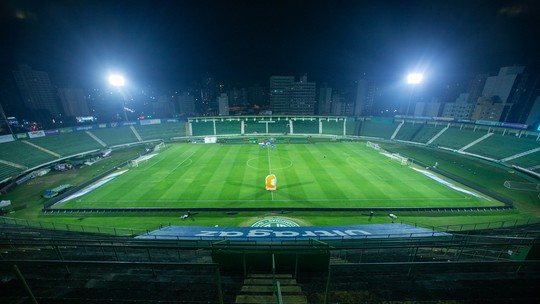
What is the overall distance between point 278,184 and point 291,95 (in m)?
94.8

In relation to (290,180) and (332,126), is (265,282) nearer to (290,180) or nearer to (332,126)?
(290,180)

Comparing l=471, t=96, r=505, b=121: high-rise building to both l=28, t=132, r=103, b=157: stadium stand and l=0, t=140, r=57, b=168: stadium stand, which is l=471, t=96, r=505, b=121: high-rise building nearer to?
l=28, t=132, r=103, b=157: stadium stand

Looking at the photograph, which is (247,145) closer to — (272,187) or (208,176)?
(208,176)

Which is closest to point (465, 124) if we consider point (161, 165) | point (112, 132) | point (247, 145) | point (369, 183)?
point (369, 183)

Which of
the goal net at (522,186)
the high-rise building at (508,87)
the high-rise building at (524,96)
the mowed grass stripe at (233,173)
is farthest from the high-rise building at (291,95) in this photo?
Result: the goal net at (522,186)

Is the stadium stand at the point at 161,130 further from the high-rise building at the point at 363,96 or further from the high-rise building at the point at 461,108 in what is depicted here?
the high-rise building at the point at 461,108

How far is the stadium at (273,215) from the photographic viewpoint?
5.82 m

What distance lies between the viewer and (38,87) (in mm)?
108688

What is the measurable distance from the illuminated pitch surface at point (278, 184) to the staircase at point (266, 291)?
63.5ft

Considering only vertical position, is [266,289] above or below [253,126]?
above

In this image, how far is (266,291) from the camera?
235 inches

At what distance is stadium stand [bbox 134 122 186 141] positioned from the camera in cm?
6756

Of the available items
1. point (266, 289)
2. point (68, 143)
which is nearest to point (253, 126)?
point (68, 143)

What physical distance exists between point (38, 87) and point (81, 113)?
22054mm
